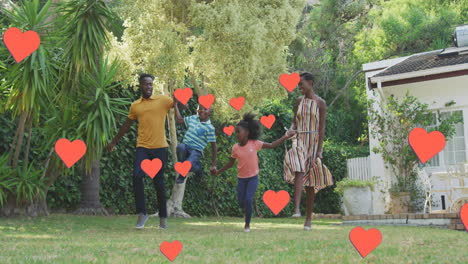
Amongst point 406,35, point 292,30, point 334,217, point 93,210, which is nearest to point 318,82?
point 406,35

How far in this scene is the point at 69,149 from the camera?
834cm

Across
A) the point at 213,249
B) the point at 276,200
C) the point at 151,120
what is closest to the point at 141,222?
the point at 151,120

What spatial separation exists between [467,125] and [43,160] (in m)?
8.83

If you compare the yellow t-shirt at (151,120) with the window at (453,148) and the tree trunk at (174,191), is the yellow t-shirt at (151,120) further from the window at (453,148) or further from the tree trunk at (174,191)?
the window at (453,148)

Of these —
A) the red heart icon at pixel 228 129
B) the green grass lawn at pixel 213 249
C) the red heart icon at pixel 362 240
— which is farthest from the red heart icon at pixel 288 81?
the red heart icon at pixel 362 240

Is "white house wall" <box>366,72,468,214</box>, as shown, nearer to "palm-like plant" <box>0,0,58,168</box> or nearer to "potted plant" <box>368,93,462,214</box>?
"potted plant" <box>368,93,462,214</box>

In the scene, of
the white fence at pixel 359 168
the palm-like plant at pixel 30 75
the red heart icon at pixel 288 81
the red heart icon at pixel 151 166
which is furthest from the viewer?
the white fence at pixel 359 168

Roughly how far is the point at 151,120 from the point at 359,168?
405 inches

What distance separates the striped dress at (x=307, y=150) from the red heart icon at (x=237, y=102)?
13.9ft

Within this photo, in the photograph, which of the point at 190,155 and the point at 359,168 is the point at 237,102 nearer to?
the point at 190,155

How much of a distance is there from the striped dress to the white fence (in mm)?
9175

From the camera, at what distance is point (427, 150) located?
305 inches

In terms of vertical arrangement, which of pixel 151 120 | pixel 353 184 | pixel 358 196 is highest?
pixel 151 120

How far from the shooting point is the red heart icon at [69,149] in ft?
27.0
